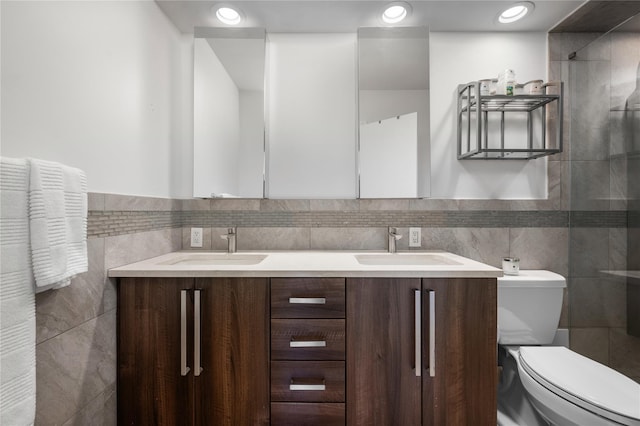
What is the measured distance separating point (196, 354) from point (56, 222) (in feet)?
2.23

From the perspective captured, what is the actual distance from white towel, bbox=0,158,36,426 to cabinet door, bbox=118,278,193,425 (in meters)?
0.46

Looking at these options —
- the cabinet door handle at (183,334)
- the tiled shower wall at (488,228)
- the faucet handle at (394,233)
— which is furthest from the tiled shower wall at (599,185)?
the cabinet door handle at (183,334)

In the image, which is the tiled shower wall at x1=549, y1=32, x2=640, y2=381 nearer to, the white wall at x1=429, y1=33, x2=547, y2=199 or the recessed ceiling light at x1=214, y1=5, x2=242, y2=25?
the white wall at x1=429, y1=33, x2=547, y2=199

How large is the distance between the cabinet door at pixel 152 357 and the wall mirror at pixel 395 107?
3.82ft

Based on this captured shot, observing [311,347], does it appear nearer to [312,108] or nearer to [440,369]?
[440,369]

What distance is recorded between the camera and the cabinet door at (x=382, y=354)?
118cm

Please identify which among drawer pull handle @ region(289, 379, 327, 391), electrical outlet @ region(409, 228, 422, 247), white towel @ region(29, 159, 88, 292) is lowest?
drawer pull handle @ region(289, 379, 327, 391)

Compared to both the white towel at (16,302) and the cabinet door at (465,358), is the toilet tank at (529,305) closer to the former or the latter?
the cabinet door at (465,358)

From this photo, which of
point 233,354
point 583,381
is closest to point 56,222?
point 233,354

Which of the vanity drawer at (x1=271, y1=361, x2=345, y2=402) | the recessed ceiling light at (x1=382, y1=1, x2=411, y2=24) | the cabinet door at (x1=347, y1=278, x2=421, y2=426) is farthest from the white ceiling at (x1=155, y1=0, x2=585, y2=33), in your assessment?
the vanity drawer at (x1=271, y1=361, x2=345, y2=402)

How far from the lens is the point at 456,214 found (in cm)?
178

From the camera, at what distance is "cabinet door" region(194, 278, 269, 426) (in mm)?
1185

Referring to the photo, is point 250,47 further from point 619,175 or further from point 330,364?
point 619,175

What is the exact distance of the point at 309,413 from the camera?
119 centimetres
